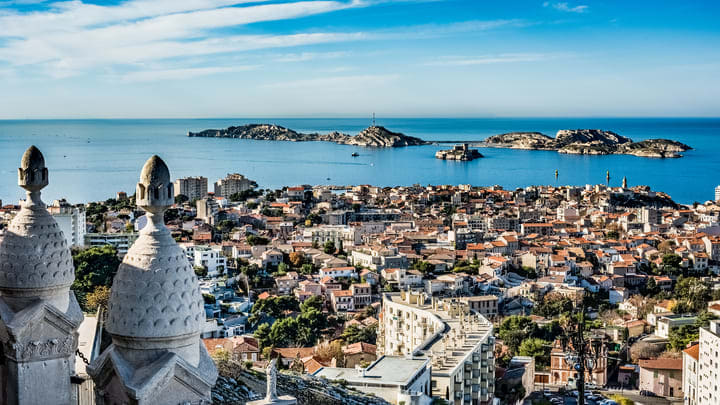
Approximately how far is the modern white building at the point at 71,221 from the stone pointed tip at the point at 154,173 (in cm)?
2286

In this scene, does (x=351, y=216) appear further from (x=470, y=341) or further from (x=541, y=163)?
(x=541, y=163)

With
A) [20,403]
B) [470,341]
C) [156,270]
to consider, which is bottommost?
[470,341]

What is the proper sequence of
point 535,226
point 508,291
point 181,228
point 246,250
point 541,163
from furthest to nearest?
1. point 541,163
2. point 535,226
3. point 181,228
4. point 246,250
5. point 508,291

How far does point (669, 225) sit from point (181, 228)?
2227 centimetres

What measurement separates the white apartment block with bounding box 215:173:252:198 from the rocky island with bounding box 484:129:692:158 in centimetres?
5450

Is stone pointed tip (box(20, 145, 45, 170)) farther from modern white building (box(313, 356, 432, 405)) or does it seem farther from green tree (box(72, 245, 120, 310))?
green tree (box(72, 245, 120, 310))

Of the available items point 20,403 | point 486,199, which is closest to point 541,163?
point 486,199

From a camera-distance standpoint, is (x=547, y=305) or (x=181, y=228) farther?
(x=181, y=228)

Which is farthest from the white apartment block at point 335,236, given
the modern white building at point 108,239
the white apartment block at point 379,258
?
the modern white building at point 108,239

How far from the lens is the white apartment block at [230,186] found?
49.2 metres

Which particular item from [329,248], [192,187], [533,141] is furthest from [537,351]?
[533,141]

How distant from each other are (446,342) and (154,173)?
1118 cm

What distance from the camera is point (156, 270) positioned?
274 centimetres

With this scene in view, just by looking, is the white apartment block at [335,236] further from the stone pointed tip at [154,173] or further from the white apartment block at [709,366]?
the stone pointed tip at [154,173]
